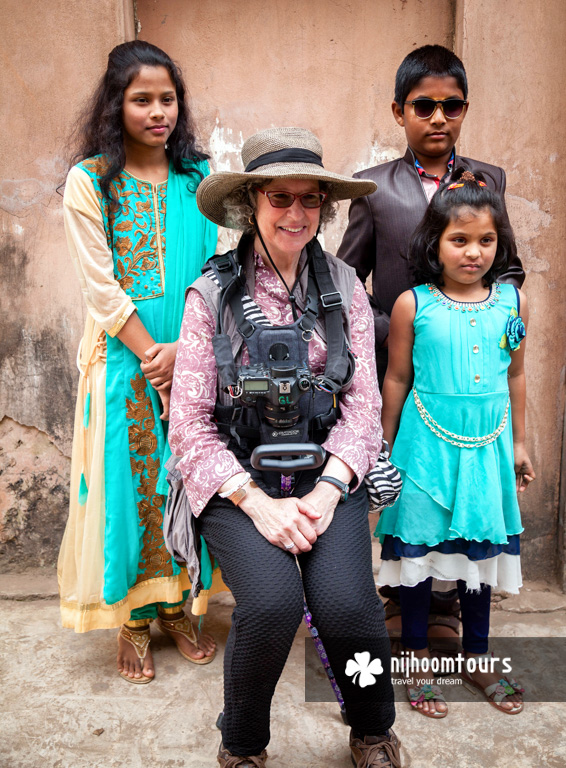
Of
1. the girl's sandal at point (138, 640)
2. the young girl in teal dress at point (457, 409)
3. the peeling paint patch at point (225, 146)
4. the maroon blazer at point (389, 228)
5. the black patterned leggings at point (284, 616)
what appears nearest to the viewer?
the black patterned leggings at point (284, 616)

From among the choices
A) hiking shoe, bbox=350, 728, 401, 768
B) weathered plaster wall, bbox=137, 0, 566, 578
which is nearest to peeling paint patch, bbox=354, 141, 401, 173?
weathered plaster wall, bbox=137, 0, 566, 578

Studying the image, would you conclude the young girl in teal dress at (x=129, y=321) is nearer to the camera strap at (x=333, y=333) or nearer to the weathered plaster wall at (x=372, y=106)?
the camera strap at (x=333, y=333)

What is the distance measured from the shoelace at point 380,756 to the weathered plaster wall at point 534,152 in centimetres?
165

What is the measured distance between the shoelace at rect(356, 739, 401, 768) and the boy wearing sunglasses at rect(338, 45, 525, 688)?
70 cm

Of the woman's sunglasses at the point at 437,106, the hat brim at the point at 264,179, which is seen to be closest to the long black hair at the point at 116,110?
the hat brim at the point at 264,179

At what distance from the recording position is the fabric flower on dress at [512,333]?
7.30 feet

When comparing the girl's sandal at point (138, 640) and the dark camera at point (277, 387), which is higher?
the dark camera at point (277, 387)

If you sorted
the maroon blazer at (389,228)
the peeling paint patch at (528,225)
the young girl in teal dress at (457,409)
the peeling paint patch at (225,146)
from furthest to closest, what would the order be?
the peeling paint patch at (225,146) → the peeling paint patch at (528,225) → the maroon blazer at (389,228) → the young girl in teal dress at (457,409)

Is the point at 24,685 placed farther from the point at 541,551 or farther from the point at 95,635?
the point at 541,551

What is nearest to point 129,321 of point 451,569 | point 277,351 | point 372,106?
point 277,351

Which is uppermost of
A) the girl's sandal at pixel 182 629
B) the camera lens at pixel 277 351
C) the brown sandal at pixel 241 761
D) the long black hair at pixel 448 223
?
the long black hair at pixel 448 223

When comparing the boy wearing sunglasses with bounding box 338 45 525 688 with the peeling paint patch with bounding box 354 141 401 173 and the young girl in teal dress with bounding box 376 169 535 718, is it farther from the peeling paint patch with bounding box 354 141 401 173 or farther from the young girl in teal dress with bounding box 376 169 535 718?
the peeling paint patch with bounding box 354 141 401 173

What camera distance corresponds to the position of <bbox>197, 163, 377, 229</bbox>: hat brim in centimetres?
192

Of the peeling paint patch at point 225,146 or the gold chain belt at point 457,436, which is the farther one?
the peeling paint patch at point 225,146
